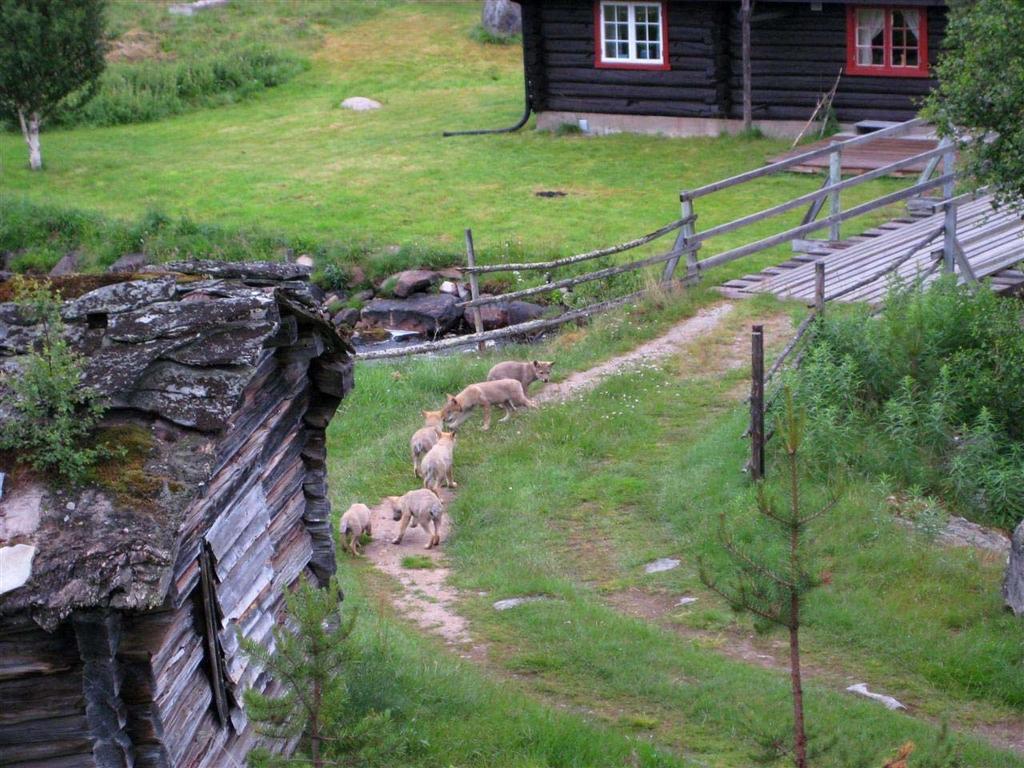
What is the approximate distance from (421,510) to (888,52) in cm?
1891

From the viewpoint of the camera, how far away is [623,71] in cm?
3023

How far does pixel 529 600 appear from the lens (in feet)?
37.0

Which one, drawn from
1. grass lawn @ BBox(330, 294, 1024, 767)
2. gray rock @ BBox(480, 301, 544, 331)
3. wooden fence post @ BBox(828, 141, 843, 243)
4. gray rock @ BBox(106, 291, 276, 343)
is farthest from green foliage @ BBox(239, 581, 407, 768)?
wooden fence post @ BBox(828, 141, 843, 243)

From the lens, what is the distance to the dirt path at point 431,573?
10844mm

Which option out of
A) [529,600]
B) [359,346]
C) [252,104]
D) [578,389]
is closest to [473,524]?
[529,600]

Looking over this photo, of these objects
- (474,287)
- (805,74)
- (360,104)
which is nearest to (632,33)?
(805,74)

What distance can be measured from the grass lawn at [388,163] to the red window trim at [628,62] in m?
1.56

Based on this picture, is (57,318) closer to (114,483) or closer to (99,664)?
(114,483)

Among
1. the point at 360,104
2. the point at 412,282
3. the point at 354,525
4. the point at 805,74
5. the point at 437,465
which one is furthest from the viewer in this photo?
the point at 360,104

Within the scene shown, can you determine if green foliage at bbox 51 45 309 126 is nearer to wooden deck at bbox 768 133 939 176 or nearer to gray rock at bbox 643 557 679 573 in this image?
wooden deck at bbox 768 133 939 176

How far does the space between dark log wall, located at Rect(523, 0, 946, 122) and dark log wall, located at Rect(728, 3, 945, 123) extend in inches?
0.8

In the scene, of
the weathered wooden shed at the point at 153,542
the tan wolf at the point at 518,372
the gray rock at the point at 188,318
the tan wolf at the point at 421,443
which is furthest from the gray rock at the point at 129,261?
the gray rock at the point at 188,318

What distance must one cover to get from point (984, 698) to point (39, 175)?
26.1m

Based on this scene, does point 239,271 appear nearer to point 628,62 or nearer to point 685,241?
point 685,241
